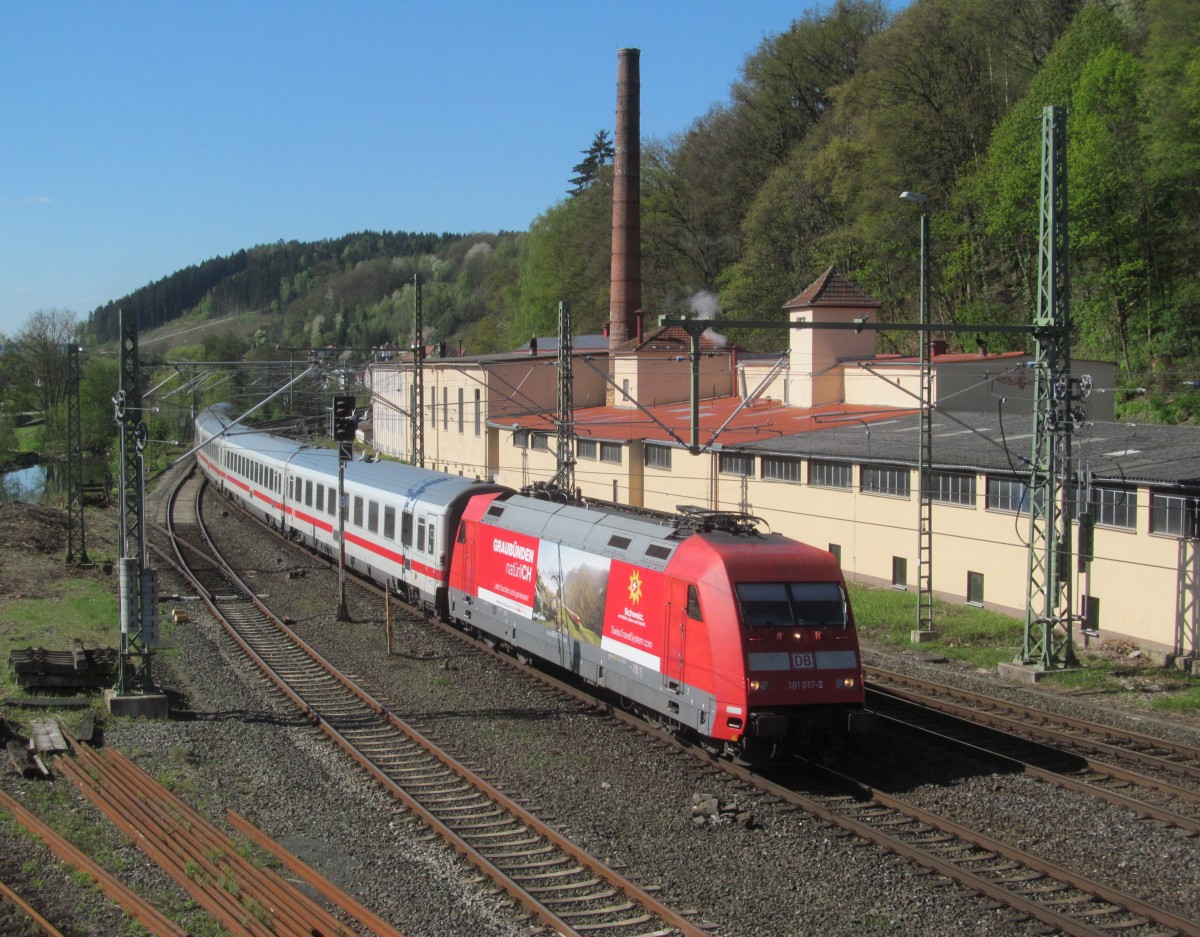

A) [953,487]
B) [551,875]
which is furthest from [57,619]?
[953,487]

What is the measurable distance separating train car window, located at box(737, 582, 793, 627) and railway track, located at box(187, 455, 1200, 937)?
1823 mm

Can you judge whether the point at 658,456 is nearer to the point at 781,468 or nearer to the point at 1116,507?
the point at 781,468

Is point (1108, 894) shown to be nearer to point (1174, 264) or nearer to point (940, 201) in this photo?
point (1174, 264)


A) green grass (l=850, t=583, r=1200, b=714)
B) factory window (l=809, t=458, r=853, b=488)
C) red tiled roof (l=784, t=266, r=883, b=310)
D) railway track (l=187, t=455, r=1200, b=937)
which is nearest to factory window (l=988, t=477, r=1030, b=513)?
green grass (l=850, t=583, r=1200, b=714)

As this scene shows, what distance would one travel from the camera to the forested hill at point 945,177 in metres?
38.6

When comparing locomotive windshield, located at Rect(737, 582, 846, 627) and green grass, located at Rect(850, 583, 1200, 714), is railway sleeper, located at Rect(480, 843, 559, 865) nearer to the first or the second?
locomotive windshield, located at Rect(737, 582, 846, 627)

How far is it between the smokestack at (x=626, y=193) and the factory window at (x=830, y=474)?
23765 mm

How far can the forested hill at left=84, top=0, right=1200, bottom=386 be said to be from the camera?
38.6 m

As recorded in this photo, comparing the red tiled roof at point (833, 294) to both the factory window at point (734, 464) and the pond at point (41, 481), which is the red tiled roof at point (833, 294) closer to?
the factory window at point (734, 464)

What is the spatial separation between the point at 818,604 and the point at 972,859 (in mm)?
3423

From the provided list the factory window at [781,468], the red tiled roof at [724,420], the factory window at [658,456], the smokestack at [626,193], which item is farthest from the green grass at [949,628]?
the smokestack at [626,193]

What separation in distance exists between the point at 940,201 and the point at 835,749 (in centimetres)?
4158

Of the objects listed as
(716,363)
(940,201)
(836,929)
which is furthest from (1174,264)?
(836,929)

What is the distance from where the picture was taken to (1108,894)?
9250 mm
